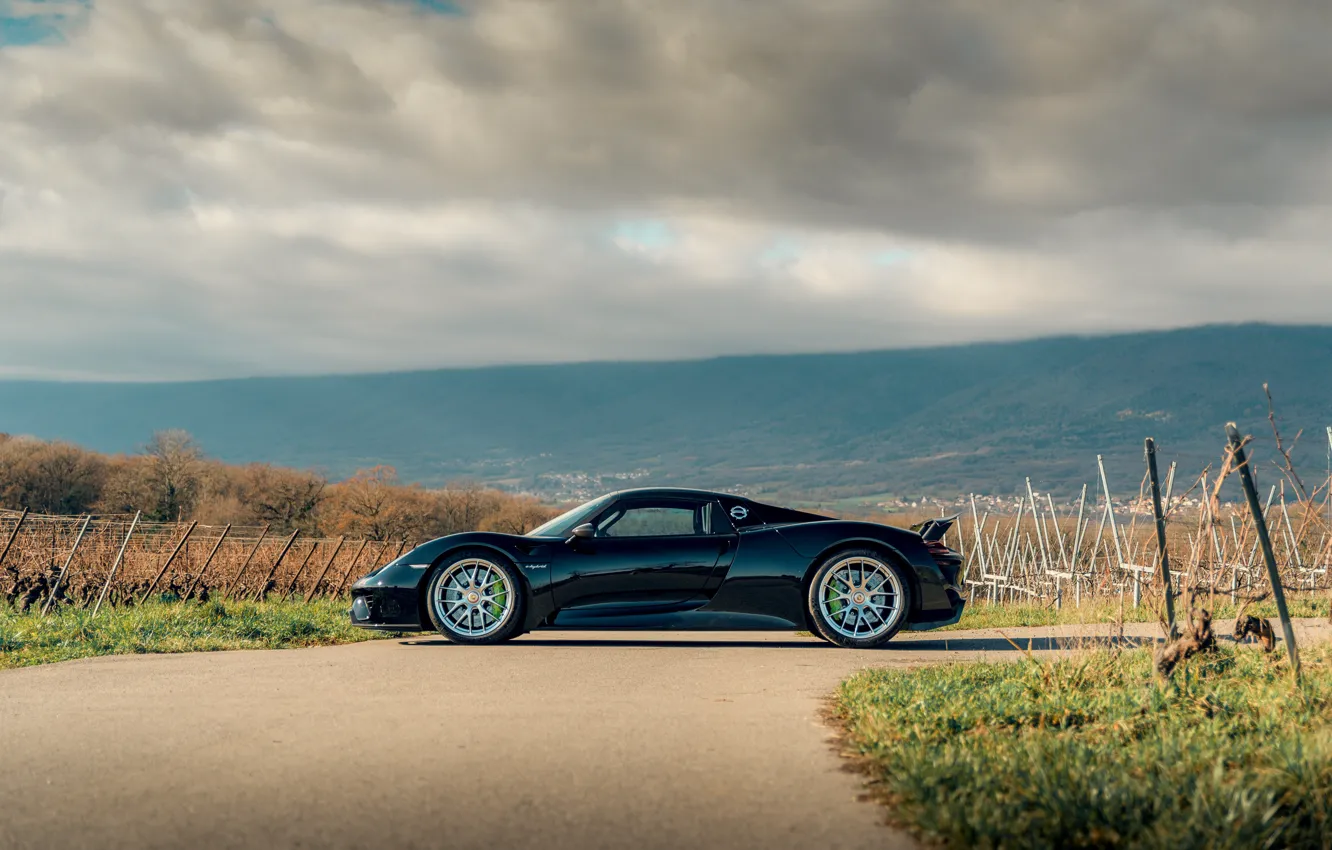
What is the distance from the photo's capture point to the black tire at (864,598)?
1116 cm

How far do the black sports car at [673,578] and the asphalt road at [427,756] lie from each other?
121cm

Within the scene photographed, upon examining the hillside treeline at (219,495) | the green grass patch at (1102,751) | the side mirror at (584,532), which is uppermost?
the hillside treeline at (219,495)

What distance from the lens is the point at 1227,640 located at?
450 inches

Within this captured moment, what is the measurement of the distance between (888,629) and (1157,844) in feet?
23.4

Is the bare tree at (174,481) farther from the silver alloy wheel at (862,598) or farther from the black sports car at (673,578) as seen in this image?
the silver alloy wheel at (862,598)

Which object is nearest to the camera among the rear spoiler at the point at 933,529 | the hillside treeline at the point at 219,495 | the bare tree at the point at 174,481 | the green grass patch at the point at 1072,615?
the rear spoiler at the point at 933,529

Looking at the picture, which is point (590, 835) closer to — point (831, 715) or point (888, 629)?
point (831, 715)

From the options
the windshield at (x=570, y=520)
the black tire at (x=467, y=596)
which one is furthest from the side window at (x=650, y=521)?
the black tire at (x=467, y=596)

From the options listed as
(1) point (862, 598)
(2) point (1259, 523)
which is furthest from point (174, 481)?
(2) point (1259, 523)

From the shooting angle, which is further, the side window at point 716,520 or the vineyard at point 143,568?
the vineyard at point 143,568

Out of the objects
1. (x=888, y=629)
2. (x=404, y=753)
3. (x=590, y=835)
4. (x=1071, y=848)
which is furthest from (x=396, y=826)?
(x=888, y=629)

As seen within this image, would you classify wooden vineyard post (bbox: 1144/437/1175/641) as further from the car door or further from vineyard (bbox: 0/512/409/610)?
vineyard (bbox: 0/512/409/610)

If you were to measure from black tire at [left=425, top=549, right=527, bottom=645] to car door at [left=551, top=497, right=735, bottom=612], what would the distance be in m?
0.55

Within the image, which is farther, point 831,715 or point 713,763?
point 831,715
